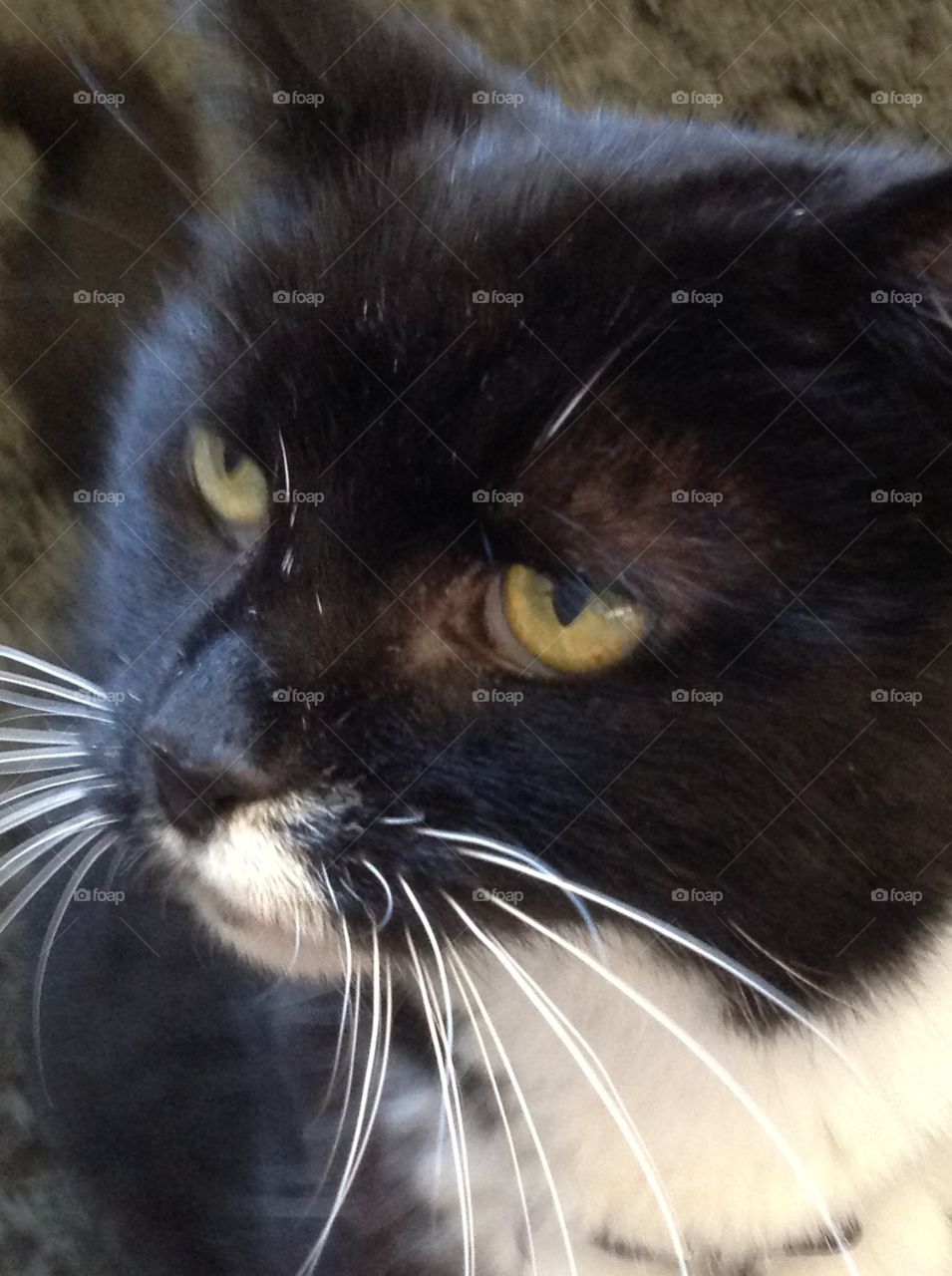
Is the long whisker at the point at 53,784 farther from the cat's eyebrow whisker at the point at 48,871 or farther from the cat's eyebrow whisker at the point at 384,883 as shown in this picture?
the cat's eyebrow whisker at the point at 384,883

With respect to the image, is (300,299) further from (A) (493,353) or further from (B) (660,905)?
(B) (660,905)

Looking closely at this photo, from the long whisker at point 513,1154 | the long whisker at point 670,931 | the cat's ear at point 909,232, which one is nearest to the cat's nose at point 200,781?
the long whisker at point 670,931

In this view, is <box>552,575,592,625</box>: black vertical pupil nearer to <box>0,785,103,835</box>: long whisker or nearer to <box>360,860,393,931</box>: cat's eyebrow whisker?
<box>360,860,393,931</box>: cat's eyebrow whisker

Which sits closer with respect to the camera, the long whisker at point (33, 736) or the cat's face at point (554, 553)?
the cat's face at point (554, 553)

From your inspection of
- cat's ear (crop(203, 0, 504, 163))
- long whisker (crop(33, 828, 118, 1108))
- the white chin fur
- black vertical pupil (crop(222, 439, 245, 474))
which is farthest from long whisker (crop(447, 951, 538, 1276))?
cat's ear (crop(203, 0, 504, 163))

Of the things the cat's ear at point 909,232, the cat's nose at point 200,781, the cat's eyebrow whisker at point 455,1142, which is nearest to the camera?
the cat's ear at point 909,232

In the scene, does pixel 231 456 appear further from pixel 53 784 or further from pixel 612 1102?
pixel 612 1102

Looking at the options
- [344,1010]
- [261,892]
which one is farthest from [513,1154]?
[261,892]

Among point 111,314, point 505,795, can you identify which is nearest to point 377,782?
point 505,795
